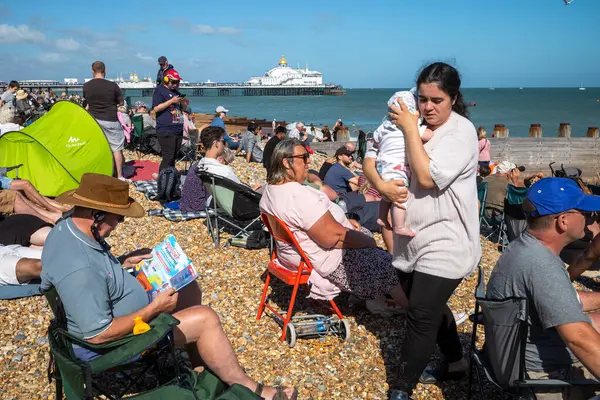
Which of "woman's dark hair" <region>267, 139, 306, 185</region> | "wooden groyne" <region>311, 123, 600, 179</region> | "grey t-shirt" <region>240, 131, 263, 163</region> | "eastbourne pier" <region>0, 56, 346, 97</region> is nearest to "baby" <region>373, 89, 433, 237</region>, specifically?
"woman's dark hair" <region>267, 139, 306, 185</region>

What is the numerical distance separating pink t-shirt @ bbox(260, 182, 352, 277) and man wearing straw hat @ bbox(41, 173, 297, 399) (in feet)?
3.46

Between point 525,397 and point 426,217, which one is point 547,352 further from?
point 426,217

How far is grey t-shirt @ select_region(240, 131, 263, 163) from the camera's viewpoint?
11.6 metres

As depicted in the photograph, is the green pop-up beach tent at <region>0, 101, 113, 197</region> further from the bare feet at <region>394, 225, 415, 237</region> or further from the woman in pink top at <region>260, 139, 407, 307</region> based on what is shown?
the bare feet at <region>394, 225, 415, 237</region>

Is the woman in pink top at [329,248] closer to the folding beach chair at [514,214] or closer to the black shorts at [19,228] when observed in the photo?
the black shorts at [19,228]

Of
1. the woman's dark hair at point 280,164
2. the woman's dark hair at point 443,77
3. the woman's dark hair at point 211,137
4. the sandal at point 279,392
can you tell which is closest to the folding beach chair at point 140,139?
the woman's dark hair at point 211,137

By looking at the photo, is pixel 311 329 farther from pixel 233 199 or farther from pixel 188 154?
pixel 188 154

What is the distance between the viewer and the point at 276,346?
3.73 metres

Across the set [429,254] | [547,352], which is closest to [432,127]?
[429,254]

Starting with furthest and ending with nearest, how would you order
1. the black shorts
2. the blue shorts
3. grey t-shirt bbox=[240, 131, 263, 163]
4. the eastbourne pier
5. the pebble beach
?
the eastbourne pier, grey t-shirt bbox=[240, 131, 263, 163], the blue shorts, the black shorts, the pebble beach

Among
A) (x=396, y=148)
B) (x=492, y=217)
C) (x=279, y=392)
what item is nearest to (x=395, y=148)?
(x=396, y=148)

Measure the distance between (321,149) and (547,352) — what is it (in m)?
14.2

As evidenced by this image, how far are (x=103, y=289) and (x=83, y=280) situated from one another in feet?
0.34

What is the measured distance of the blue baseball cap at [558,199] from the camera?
94.0 inches
